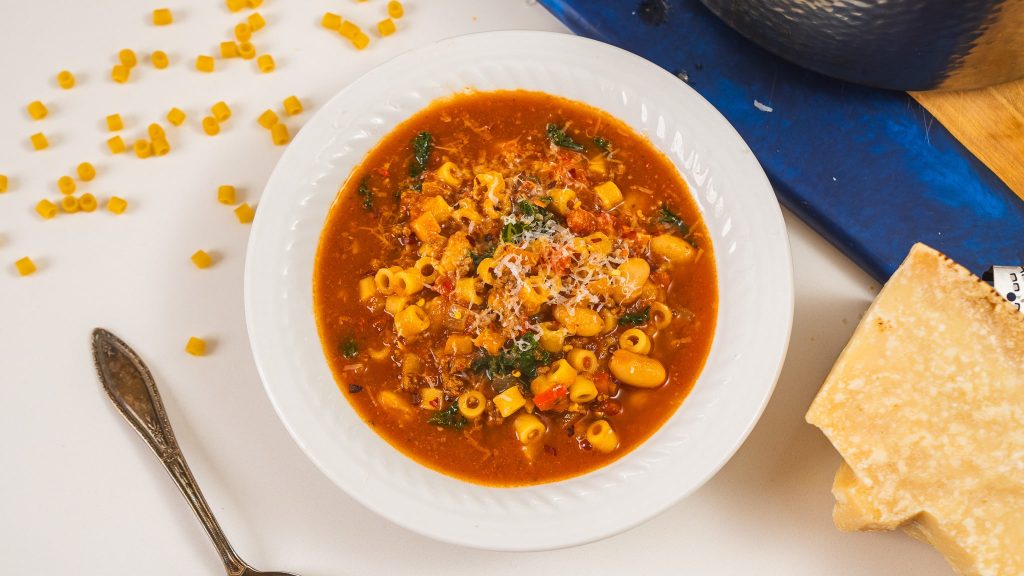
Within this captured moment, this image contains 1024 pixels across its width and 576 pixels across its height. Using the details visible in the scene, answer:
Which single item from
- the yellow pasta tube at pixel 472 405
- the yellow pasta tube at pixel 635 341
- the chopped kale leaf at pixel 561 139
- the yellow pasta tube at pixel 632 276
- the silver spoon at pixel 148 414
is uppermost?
the chopped kale leaf at pixel 561 139

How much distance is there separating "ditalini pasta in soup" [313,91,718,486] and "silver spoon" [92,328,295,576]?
826 mm

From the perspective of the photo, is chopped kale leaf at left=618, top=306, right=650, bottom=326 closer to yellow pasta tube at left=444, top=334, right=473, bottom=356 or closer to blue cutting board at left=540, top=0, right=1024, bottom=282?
yellow pasta tube at left=444, top=334, right=473, bottom=356

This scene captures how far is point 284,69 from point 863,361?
9.67 ft

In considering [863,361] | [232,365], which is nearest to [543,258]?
[863,361]

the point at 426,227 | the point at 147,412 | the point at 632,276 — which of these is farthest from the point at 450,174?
the point at 147,412

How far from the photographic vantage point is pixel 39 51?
4.40 meters

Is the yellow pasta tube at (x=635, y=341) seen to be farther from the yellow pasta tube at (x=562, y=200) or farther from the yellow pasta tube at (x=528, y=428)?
the yellow pasta tube at (x=562, y=200)

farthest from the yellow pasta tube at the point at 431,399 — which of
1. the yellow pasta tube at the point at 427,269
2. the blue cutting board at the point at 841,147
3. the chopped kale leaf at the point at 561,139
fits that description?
the blue cutting board at the point at 841,147

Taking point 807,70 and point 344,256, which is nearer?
point 344,256

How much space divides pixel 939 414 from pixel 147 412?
10.6ft

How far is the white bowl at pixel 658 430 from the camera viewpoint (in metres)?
3.35

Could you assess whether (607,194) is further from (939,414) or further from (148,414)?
(148,414)

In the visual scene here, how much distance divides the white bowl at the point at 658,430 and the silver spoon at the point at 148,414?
653 millimetres

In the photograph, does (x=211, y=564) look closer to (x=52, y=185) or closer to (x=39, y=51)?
(x=52, y=185)
